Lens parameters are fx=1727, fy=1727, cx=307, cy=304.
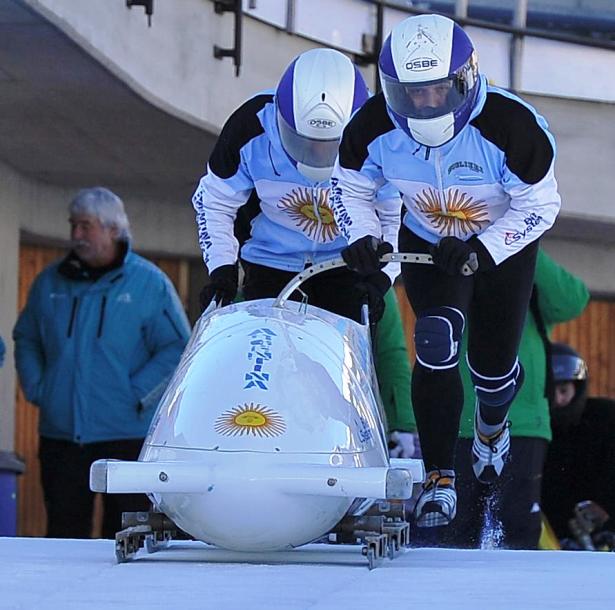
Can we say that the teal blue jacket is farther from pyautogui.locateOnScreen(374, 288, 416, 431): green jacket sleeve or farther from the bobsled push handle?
the bobsled push handle

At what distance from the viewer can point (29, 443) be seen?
10383 millimetres

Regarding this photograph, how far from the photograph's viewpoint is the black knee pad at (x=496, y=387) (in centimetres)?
567

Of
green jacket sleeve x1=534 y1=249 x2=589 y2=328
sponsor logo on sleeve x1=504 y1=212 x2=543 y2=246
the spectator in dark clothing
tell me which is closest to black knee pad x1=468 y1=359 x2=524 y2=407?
sponsor logo on sleeve x1=504 y1=212 x2=543 y2=246

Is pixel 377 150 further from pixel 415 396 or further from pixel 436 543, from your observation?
pixel 436 543

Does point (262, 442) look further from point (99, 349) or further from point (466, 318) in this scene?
point (99, 349)

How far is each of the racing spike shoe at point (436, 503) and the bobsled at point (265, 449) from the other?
0.62ft

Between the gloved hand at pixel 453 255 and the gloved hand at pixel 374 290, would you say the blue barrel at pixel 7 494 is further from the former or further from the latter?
the gloved hand at pixel 453 255

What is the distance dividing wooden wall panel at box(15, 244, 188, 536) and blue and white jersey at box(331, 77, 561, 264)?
5.25 metres

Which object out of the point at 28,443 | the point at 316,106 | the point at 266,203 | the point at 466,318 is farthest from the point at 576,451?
the point at 28,443

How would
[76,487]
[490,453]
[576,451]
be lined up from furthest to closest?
1. [576,451]
2. [76,487]
3. [490,453]

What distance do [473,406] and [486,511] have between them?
1.29 feet

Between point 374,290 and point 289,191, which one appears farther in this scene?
→ point 289,191

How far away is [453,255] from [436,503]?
0.73m

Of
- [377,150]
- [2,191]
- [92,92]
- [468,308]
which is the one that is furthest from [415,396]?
[2,191]
